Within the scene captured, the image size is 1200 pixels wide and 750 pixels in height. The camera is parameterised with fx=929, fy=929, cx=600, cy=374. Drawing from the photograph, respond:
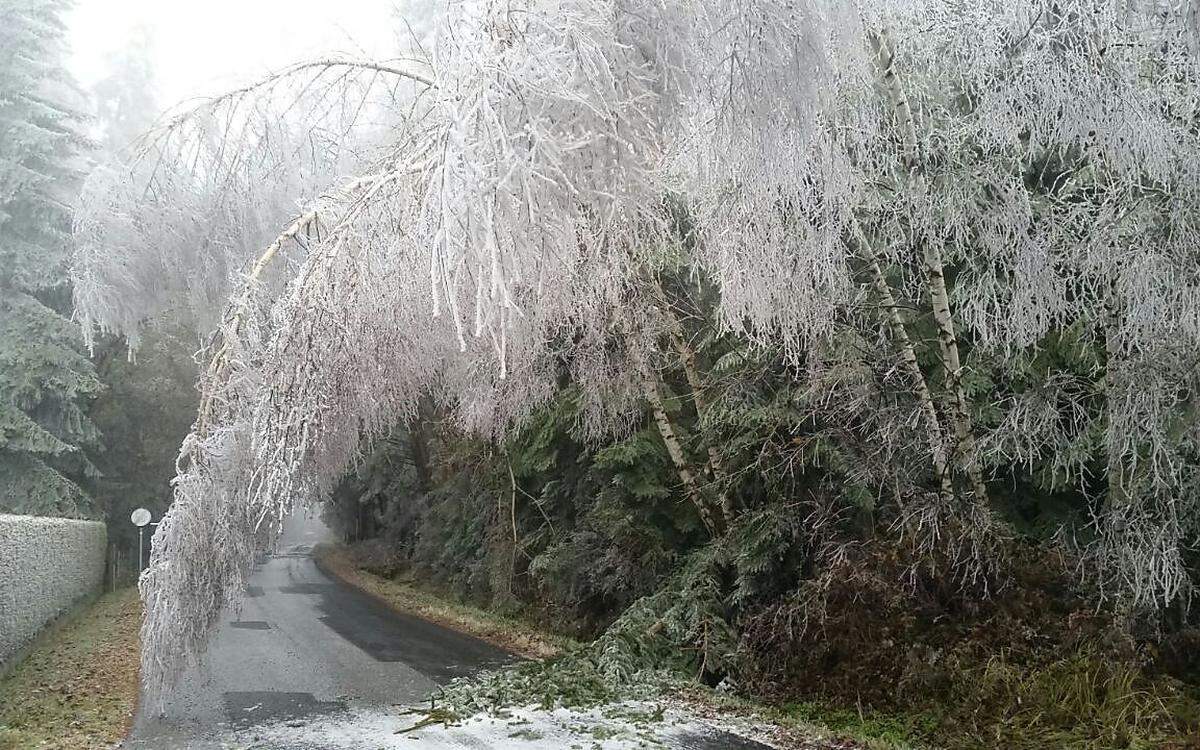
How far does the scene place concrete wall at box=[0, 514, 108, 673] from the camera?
953cm

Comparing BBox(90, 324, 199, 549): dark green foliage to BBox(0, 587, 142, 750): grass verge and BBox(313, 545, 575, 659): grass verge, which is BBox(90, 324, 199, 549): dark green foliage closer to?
BBox(313, 545, 575, 659): grass verge

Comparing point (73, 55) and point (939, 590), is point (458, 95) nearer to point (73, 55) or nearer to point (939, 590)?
point (939, 590)

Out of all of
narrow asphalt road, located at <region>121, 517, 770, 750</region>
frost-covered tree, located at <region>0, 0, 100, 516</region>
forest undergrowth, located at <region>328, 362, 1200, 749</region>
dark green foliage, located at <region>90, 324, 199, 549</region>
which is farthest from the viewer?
dark green foliage, located at <region>90, 324, 199, 549</region>

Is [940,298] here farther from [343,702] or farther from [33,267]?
[33,267]

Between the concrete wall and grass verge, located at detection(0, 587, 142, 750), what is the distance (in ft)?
1.02

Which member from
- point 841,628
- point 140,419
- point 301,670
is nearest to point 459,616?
point 301,670

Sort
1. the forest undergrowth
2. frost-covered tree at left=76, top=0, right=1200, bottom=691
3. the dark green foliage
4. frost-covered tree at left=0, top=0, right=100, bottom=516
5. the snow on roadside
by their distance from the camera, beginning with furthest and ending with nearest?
1. the dark green foliage
2. frost-covered tree at left=0, top=0, right=100, bottom=516
3. the snow on roadside
4. the forest undergrowth
5. frost-covered tree at left=76, top=0, right=1200, bottom=691

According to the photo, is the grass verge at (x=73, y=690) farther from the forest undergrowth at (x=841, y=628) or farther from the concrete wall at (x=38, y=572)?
the forest undergrowth at (x=841, y=628)

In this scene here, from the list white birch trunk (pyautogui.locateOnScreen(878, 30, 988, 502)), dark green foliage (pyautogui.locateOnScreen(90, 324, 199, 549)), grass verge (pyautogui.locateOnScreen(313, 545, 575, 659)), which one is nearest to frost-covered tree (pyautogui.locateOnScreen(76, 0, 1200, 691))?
white birch trunk (pyautogui.locateOnScreen(878, 30, 988, 502))

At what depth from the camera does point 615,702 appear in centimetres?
751

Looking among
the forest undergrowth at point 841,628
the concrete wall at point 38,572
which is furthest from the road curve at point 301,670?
the concrete wall at point 38,572

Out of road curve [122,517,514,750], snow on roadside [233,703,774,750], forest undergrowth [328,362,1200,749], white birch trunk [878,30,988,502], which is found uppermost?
white birch trunk [878,30,988,502]

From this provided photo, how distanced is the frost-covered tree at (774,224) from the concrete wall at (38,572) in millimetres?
3356

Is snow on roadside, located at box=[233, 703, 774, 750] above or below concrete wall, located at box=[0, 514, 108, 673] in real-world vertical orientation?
below
